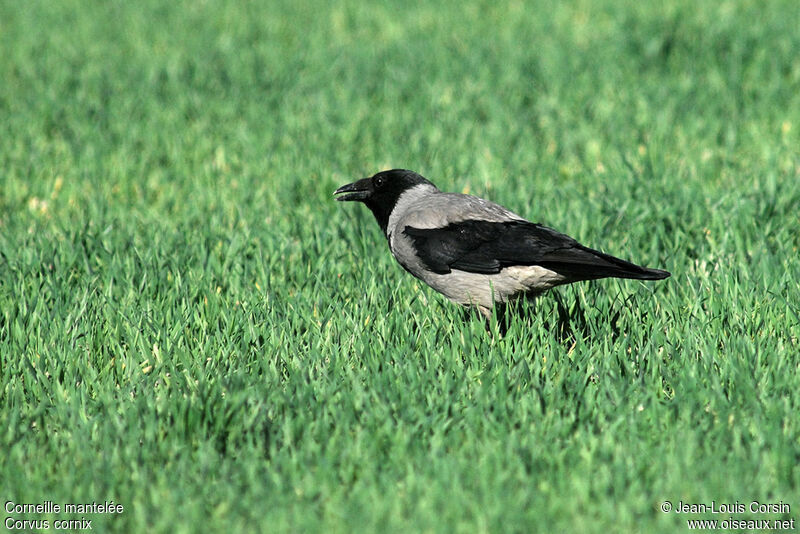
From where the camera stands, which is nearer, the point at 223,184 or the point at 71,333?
the point at 71,333

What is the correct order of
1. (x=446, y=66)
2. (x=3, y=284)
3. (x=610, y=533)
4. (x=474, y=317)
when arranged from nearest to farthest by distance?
(x=610, y=533), (x=474, y=317), (x=3, y=284), (x=446, y=66)

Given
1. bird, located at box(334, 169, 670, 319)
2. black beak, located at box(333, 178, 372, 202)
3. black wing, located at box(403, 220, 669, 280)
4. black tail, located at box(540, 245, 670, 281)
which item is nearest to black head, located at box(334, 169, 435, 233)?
black beak, located at box(333, 178, 372, 202)

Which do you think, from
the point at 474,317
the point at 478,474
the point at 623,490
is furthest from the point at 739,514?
the point at 474,317

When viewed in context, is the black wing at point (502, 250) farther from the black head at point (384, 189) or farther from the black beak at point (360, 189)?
the black beak at point (360, 189)

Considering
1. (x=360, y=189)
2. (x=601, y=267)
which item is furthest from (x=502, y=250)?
(x=360, y=189)

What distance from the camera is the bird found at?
4.13m

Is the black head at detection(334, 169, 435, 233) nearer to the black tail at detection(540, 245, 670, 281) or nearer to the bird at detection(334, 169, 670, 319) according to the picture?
the bird at detection(334, 169, 670, 319)

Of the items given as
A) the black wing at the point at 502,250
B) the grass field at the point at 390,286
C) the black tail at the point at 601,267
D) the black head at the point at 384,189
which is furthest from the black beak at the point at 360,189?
the black tail at the point at 601,267

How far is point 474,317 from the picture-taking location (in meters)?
4.26

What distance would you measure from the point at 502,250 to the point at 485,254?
0.09 metres

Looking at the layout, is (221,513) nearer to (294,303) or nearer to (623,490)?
(623,490)

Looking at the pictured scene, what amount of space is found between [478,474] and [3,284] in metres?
3.16

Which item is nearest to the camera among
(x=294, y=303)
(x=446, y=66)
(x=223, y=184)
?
(x=294, y=303)

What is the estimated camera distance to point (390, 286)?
4.91 m
